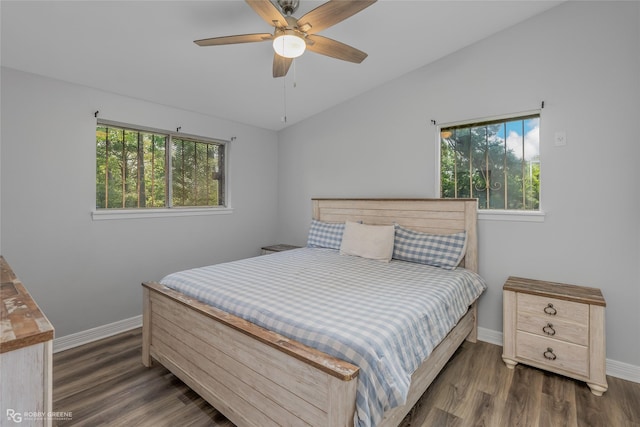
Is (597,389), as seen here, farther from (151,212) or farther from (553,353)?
(151,212)

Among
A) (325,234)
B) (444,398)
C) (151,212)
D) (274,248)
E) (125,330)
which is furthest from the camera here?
(274,248)

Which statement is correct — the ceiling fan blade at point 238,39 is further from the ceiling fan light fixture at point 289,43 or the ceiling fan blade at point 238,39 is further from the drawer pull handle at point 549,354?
the drawer pull handle at point 549,354

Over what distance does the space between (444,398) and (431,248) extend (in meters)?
1.22

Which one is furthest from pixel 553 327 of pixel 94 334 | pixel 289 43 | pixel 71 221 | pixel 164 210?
pixel 71 221

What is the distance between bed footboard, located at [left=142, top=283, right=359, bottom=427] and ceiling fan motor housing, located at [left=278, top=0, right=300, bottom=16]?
2002 millimetres

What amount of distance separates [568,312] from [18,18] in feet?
13.4

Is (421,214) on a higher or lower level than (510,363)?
higher

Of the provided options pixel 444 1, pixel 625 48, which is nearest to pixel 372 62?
pixel 444 1

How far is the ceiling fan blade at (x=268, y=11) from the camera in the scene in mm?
1520

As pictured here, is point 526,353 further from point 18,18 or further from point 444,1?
point 18,18

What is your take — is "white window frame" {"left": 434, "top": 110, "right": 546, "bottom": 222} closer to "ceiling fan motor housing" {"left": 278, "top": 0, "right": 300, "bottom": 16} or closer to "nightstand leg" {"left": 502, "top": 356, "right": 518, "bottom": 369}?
"nightstand leg" {"left": 502, "top": 356, "right": 518, "bottom": 369}

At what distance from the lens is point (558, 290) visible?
224 cm

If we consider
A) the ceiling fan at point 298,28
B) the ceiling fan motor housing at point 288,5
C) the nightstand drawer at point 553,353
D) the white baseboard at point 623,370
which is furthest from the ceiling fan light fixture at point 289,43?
the white baseboard at point 623,370

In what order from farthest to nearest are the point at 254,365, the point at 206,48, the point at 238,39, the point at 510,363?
1. the point at 206,48
2. the point at 510,363
3. the point at 238,39
4. the point at 254,365
